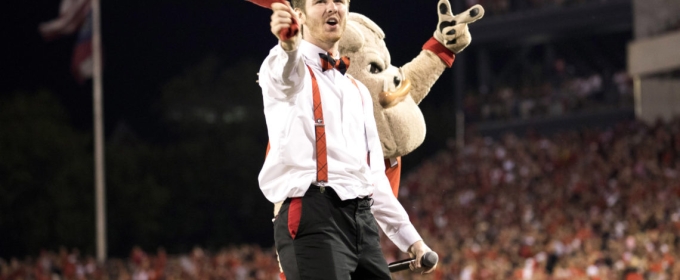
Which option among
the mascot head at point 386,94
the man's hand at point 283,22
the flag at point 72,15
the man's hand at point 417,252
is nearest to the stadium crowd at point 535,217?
the flag at point 72,15

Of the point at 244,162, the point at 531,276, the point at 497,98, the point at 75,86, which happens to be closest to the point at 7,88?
the point at 75,86

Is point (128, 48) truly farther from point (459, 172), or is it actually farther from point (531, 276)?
point (531, 276)

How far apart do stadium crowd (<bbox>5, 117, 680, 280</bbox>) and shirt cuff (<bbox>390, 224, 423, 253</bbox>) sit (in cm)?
515

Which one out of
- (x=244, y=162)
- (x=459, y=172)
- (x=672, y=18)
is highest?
(x=672, y=18)

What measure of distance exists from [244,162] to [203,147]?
130 centimetres

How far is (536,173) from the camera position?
14.3 meters

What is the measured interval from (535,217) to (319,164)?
392 inches

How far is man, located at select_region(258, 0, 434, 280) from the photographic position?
271cm

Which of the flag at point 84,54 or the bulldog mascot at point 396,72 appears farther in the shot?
the flag at point 84,54

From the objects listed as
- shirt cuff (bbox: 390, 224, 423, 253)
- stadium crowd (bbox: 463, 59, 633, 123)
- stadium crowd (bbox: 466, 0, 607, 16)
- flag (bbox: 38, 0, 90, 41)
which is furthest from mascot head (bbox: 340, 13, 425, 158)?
stadium crowd (bbox: 463, 59, 633, 123)

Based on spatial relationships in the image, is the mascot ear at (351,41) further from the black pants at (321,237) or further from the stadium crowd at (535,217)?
the stadium crowd at (535,217)

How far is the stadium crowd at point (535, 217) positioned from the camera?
910 centimetres

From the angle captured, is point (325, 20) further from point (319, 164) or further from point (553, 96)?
point (553, 96)

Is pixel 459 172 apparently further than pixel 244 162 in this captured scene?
No
